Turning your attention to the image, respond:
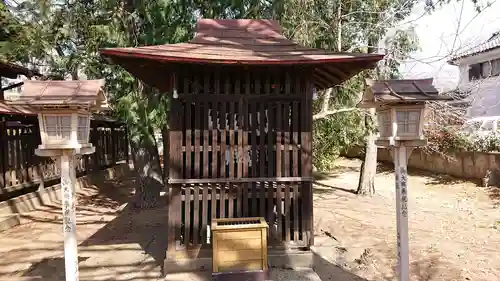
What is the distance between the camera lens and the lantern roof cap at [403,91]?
12.4 feet

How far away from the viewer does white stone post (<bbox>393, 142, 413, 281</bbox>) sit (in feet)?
13.0

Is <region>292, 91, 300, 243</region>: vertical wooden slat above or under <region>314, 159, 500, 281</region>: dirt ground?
above

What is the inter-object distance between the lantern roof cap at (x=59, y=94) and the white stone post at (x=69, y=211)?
1.74 feet

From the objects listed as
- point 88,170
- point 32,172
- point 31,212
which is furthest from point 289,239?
point 88,170

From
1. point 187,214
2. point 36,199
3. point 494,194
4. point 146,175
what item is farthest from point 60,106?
point 494,194

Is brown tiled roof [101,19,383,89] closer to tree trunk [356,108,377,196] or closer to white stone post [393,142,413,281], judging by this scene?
white stone post [393,142,413,281]

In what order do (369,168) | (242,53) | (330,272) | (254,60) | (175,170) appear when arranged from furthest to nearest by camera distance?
(369,168) → (330,272) → (175,170) → (242,53) → (254,60)

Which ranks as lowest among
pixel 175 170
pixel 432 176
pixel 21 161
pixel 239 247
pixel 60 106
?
pixel 432 176

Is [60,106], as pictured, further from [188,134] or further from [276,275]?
[276,275]

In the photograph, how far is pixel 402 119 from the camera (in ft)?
12.8

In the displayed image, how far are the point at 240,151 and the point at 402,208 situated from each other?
2322mm

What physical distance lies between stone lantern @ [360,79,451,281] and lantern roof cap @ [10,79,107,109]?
3.02 metres

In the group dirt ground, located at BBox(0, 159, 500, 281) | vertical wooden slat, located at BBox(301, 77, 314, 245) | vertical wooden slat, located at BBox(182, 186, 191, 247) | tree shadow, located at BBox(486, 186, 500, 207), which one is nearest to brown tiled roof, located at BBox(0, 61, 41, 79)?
dirt ground, located at BBox(0, 159, 500, 281)

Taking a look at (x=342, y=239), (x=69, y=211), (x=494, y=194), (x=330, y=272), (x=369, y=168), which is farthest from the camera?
(x=369, y=168)
